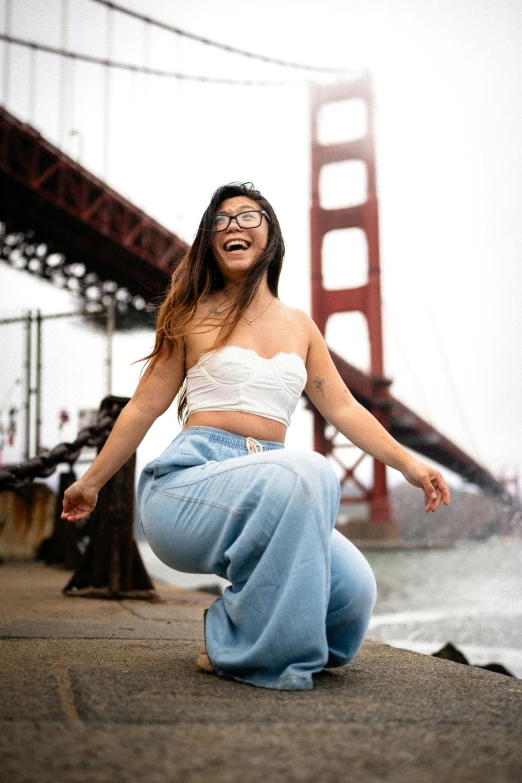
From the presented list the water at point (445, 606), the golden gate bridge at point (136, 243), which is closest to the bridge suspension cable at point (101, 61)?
the golden gate bridge at point (136, 243)

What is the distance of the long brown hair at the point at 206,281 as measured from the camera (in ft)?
4.31

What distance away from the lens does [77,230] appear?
10.7m

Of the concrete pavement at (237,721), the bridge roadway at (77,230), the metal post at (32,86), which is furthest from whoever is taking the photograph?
the metal post at (32,86)

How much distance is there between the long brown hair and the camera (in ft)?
4.31

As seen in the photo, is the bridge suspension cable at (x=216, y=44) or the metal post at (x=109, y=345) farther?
the bridge suspension cable at (x=216, y=44)

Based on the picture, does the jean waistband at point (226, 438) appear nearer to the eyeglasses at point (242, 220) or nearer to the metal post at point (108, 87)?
the eyeglasses at point (242, 220)

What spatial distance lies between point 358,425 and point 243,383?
215 millimetres

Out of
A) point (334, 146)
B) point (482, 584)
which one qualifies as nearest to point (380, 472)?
point (482, 584)

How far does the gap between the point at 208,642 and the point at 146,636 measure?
0.48 meters

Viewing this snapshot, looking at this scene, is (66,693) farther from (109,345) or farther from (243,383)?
(109,345)

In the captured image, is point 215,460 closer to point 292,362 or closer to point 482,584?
point 292,362

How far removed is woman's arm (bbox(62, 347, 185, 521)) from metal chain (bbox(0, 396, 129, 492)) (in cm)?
85

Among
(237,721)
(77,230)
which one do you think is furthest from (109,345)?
(77,230)

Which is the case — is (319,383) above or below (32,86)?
below
